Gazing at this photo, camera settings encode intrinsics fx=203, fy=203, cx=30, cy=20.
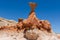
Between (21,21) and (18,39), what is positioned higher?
(21,21)

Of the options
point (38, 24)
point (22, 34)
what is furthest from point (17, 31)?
point (38, 24)

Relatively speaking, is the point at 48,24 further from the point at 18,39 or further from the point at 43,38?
the point at 18,39

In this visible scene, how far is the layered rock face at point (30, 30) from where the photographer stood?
2952 cm

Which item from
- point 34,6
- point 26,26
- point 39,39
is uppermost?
point 34,6

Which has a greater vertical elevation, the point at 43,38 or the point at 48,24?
the point at 48,24

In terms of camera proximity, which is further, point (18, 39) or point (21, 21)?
point (21, 21)

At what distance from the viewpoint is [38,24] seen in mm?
31000

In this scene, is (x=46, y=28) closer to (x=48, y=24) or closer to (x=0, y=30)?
(x=48, y=24)

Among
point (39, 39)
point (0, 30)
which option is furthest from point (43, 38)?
point (0, 30)

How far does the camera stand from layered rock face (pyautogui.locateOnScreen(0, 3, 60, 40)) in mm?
29516

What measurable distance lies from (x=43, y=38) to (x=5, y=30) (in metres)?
6.24

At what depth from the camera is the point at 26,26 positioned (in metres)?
30.7

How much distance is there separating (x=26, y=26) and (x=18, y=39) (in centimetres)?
236

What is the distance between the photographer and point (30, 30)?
Result: 29.2 metres
